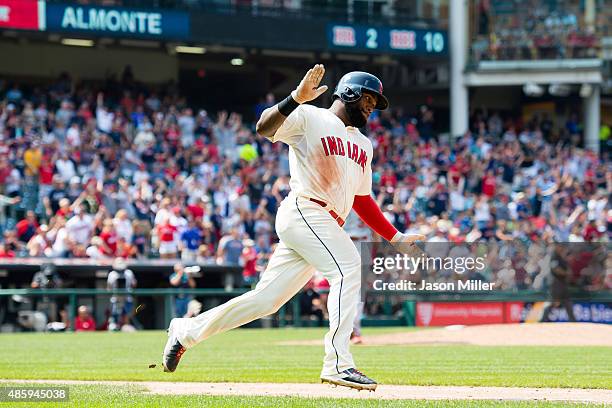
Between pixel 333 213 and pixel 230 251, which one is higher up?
pixel 333 213

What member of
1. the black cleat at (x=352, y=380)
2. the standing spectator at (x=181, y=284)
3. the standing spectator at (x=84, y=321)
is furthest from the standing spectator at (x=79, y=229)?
the black cleat at (x=352, y=380)

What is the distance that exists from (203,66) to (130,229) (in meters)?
15.6

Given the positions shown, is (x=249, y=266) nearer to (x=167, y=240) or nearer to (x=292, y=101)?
(x=167, y=240)

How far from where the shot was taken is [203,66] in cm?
3578

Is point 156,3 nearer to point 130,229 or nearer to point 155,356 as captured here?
point 130,229

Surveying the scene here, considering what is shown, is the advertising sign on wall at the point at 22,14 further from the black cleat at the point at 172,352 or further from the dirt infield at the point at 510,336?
the black cleat at the point at 172,352

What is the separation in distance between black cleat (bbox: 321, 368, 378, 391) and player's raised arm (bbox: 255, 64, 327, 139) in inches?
63.2

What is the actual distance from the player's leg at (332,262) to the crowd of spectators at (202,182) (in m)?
10.8

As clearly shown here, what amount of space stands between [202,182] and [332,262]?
52.6 ft

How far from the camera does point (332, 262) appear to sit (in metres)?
7.73

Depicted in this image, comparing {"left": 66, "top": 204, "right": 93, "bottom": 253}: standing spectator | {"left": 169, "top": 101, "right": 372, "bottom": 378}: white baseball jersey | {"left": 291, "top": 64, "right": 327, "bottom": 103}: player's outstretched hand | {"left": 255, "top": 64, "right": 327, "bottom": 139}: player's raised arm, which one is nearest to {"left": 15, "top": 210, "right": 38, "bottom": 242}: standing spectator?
{"left": 66, "top": 204, "right": 93, "bottom": 253}: standing spectator

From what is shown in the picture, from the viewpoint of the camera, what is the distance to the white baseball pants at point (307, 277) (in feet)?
25.2

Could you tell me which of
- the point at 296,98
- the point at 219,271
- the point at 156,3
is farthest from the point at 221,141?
the point at 296,98

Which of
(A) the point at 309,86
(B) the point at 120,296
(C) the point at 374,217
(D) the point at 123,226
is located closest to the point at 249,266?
(D) the point at 123,226
